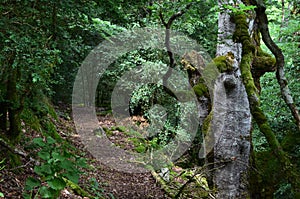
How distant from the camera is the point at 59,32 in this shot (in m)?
3.59

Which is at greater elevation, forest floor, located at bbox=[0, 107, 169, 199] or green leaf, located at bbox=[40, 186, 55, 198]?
green leaf, located at bbox=[40, 186, 55, 198]

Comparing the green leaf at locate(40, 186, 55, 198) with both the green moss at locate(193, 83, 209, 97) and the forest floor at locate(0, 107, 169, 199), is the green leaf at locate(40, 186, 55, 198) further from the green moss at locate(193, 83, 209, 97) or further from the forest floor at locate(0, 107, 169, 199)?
the green moss at locate(193, 83, 209, 97)

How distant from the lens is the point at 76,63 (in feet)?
21.2

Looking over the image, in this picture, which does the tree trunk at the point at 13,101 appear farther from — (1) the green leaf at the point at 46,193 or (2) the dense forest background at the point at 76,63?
(1) the green leaf at the point at 46,193

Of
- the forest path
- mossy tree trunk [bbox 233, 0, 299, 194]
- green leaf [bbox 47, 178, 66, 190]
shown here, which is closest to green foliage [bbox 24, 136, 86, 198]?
green leaf [bbox 47, 178, 66, 190]

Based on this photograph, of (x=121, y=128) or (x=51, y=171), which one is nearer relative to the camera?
(x=51, y=171)

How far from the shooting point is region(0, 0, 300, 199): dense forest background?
3.02 m

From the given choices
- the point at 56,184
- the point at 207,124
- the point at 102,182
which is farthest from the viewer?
the point at 102,182

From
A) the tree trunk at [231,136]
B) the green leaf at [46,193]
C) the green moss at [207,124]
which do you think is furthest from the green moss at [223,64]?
the green leaf at [46,193]

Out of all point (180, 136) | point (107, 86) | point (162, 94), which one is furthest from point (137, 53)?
point (107, 86)

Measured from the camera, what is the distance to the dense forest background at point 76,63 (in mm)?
3021

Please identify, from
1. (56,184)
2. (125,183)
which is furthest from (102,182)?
(56,184)

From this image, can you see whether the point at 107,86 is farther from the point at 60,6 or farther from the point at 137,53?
the point at 60,6

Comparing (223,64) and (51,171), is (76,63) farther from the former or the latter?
(51,171)
